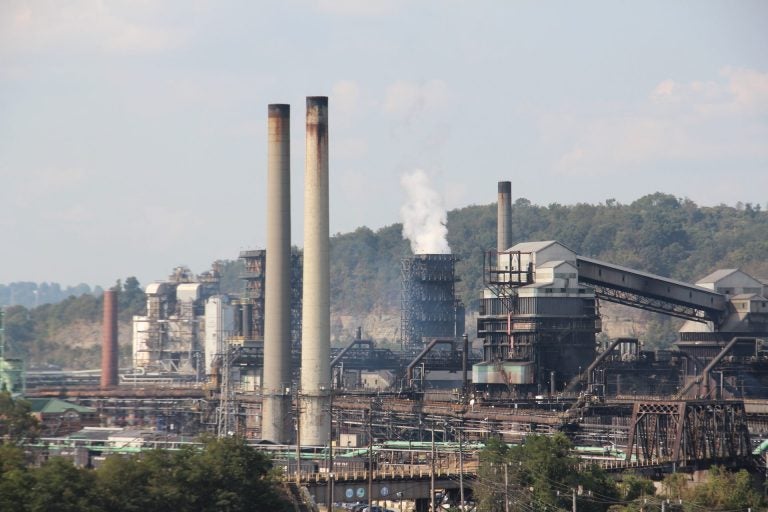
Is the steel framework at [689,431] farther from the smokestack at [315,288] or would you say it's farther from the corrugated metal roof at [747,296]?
the corrugated metal roof at [747,296]

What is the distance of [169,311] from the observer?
194250mm

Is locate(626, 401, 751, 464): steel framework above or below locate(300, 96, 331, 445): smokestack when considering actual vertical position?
below

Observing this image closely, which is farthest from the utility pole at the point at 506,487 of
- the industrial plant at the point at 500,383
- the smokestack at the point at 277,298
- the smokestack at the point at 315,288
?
the smokestack at the point at 277,298

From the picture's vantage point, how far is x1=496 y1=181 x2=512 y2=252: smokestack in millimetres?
156500

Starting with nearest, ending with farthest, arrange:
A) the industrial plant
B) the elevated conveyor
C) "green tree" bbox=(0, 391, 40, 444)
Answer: the industrial plant → "green tree" bbox=(0, 391, 40, 444) → the elevated conveyor

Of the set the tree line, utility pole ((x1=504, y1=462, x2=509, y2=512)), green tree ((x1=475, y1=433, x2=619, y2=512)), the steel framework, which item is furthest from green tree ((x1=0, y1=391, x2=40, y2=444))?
the steel framework

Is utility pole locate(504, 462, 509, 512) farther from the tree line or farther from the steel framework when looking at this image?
the steel framework

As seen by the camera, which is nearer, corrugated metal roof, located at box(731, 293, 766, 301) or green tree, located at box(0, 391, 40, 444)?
green tree, located at box(0, 391, 40, 444)

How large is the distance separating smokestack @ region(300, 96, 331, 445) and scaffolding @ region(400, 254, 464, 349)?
39951 millimetres

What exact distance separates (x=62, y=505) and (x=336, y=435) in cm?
6348

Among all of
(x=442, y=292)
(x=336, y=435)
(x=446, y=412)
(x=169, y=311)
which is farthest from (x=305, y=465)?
(x=169, y=311)

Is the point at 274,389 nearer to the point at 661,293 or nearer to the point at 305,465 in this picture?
the point at 305,465

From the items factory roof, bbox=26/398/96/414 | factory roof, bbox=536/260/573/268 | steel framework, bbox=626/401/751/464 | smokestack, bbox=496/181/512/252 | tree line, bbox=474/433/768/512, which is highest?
smokestack, bbox=496/181/512/252

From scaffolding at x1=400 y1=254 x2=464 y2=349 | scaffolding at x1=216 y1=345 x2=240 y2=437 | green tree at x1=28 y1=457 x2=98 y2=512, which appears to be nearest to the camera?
green tree at x1=28 y1=457 x2=98 y2=512
